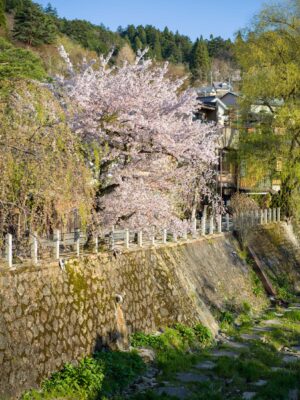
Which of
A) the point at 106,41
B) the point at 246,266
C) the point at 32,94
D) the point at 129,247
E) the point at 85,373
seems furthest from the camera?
the point at 106,41

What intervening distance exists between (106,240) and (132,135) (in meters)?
3.66

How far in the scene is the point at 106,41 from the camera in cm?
9544

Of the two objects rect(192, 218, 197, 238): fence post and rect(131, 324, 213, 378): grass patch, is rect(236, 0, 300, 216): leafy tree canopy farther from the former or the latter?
rect(131, 324, 213, 378): grass patch

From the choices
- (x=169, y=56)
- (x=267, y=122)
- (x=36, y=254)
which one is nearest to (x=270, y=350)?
(x=36, y=254)

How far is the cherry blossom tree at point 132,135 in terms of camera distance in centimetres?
1689

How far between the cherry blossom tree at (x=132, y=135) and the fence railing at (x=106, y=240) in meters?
0.75

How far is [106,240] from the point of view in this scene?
58.1ft

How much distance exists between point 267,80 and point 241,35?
4065 mm

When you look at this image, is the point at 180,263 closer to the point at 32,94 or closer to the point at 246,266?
the point at 246,266

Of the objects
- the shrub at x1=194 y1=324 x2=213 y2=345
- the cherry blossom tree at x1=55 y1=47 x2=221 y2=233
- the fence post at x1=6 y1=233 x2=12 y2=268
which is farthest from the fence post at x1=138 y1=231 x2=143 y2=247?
the fence post at x1=6 y1=233 x2=12 y2=268

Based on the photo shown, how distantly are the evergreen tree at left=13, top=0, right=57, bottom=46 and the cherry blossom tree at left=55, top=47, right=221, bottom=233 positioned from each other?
42913mm

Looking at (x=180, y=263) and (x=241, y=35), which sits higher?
(x=241, y=35)

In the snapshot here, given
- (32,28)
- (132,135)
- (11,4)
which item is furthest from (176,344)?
A: (11,4)

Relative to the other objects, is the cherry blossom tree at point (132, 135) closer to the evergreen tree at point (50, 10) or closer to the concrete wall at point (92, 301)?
the concrete wall at point (92, 301)
